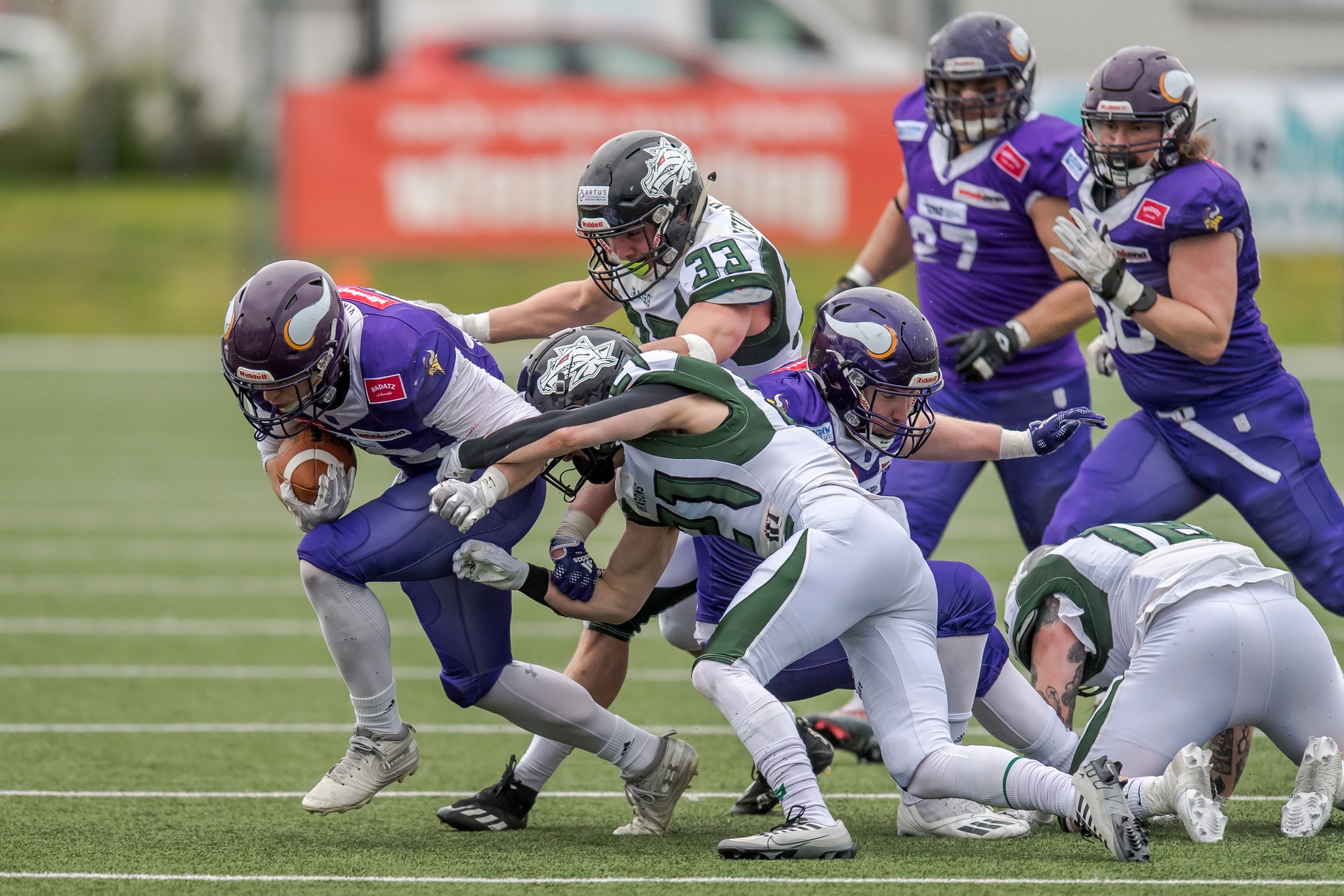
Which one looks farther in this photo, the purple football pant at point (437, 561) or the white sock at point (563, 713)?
the white sock at point (563, 713)

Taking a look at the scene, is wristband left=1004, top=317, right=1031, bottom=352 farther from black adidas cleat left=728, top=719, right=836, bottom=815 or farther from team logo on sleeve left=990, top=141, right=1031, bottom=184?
black adidas cleat left=728, top=719, right=836, bottom=815

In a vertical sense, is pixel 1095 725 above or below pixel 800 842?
above

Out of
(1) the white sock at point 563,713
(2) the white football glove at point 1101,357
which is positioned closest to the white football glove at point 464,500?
(1) the white sock at point 563,713

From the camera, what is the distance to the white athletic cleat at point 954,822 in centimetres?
434

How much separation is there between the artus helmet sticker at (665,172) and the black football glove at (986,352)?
1.24 metres

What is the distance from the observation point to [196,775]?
5246mm

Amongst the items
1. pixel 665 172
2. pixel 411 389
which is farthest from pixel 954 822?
pixel 665 172

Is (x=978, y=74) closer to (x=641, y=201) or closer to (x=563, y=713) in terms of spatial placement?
(x=641, y=201)

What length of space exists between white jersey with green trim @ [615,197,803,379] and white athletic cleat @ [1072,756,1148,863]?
1.57m

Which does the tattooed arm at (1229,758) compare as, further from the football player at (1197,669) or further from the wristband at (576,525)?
the wristband at (576,525)

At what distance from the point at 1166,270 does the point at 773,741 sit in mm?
1989

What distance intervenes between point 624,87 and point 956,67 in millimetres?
10776

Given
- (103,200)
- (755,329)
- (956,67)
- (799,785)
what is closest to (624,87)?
(103,200)

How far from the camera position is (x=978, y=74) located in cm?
577
